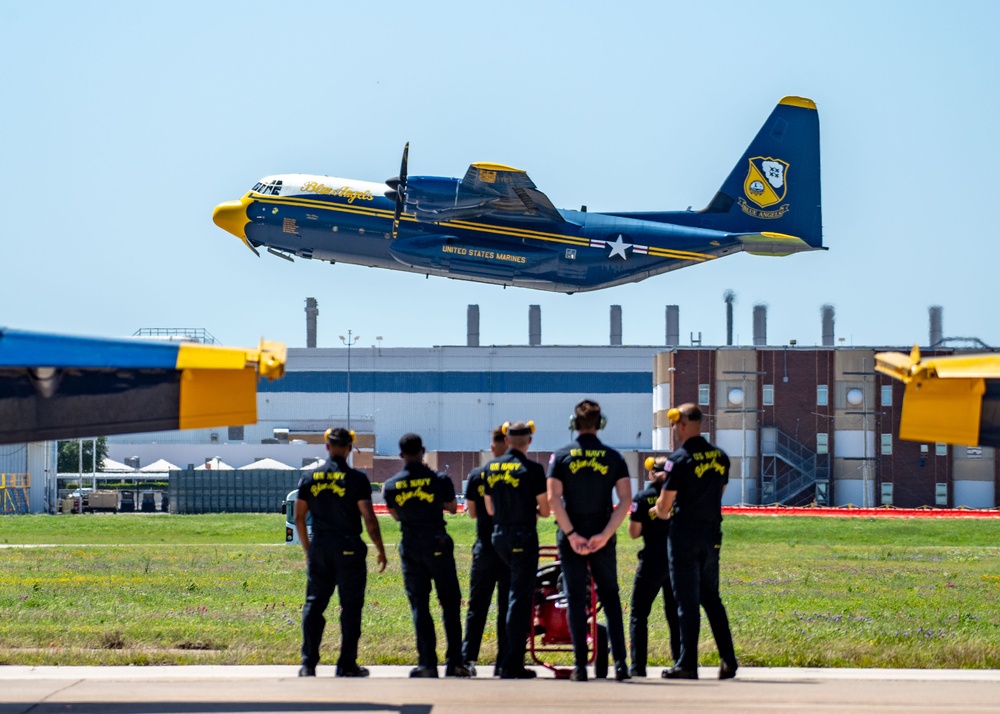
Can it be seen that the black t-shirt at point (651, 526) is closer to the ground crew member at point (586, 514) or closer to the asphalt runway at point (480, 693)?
the ground crew member at point (586, 514)

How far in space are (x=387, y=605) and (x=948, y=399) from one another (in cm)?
993

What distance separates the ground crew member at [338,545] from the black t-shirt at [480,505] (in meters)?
0.81

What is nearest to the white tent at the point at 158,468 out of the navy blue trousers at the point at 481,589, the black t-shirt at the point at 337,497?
the navy blue trousers at the point at 481,589

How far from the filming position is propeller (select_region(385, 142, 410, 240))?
37219 millimetres

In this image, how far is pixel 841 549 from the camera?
98.7ft

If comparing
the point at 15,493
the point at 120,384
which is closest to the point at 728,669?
the point at 120,384

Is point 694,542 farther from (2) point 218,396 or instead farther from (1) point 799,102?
(1) point 799,102

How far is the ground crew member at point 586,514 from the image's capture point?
10.2 m

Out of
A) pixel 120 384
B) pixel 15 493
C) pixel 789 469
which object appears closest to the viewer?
pixel 120 384

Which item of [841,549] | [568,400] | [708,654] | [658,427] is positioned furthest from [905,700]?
[568,400]

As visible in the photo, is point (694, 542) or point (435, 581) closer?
point (694, 542)

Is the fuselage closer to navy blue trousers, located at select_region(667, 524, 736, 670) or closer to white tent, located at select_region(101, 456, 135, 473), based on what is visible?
navy blue trousers, located at select_region(667, 524, 736, 670)

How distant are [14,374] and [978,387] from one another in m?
5.95

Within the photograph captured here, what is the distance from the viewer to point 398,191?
37.7m
